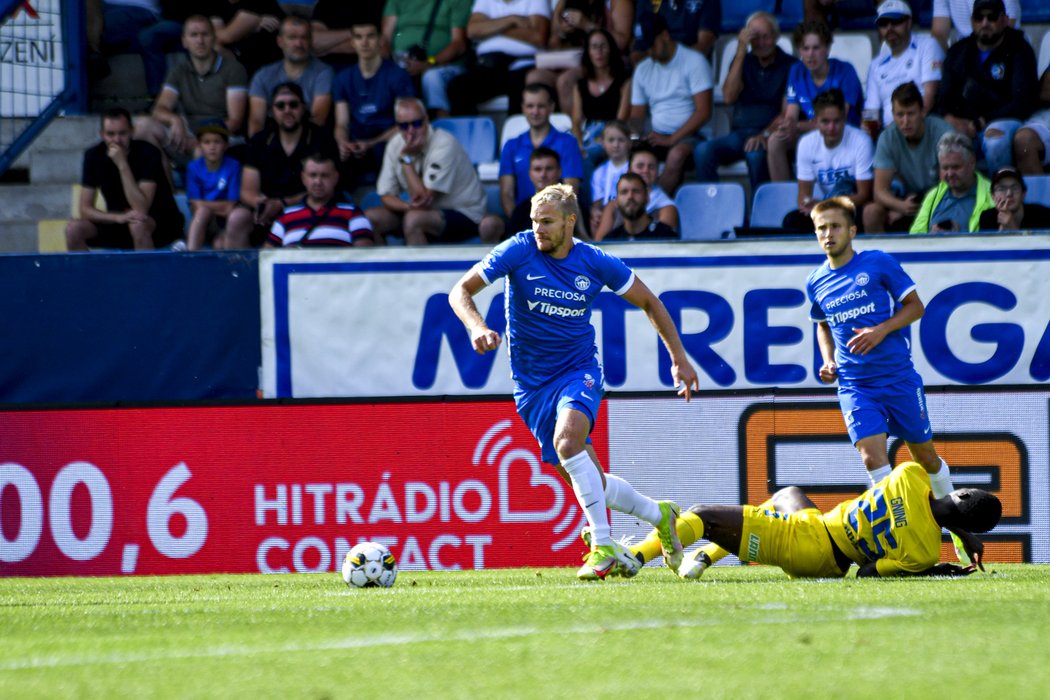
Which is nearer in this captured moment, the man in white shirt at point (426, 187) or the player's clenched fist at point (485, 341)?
the player's clenched fist at point (485, 341)

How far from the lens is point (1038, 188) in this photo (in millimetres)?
11570

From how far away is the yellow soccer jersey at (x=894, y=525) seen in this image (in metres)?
6.57

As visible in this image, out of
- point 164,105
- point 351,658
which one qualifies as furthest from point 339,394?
point 351,658

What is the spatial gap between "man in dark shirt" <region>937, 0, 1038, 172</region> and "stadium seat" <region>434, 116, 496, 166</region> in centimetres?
394

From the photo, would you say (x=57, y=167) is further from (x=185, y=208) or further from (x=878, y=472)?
(x=878, y=472)

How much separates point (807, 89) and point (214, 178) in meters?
5.16

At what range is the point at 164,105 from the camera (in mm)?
13391

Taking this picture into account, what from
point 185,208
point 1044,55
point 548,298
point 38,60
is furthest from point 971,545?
point 38,60

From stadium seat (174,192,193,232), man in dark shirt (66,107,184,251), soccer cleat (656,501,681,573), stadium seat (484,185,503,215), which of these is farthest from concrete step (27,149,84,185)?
soccer cleat (656,501,681,573)

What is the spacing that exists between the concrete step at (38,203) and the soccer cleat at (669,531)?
8.24 m

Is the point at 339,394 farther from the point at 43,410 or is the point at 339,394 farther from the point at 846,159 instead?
the point at 846,159

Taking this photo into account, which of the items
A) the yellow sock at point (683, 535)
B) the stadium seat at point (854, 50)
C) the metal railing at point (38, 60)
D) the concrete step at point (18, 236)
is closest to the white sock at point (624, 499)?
the yellow sock at point (683, 535)

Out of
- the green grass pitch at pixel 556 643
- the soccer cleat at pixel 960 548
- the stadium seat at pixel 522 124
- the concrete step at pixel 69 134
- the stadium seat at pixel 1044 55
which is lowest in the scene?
the soccer cleat at pixel 960 548

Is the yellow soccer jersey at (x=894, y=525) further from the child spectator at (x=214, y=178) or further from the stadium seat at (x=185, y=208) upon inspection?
the stadium seat at (x=185, y=208)
